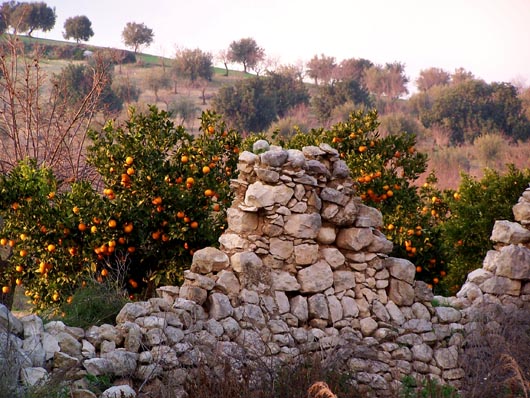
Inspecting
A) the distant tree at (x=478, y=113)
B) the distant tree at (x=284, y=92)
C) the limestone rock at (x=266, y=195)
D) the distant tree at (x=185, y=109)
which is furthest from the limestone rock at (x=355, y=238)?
the distant tree at (x=478, y=113)

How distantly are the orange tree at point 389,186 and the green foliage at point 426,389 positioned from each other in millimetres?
4145

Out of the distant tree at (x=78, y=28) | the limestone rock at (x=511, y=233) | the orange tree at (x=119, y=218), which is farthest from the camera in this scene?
the distant tree at (x=78, y=28)

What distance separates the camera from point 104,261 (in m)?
10.0

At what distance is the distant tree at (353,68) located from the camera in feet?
182

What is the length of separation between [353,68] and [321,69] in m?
3.29

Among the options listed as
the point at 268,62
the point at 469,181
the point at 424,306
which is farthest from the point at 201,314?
the point at 268,62

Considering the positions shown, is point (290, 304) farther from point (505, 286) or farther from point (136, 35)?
point (136, 35)

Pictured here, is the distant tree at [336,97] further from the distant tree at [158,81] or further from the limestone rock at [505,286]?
the limestone rock at [505,286]

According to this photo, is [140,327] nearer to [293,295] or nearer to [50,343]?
[50,343]

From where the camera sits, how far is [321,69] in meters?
54.5

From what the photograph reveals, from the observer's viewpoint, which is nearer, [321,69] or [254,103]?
[254,103]

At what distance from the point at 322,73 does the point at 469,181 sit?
4252cm

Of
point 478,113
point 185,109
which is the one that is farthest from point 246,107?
point 478,113

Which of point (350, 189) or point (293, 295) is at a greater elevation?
point (350, 189)
